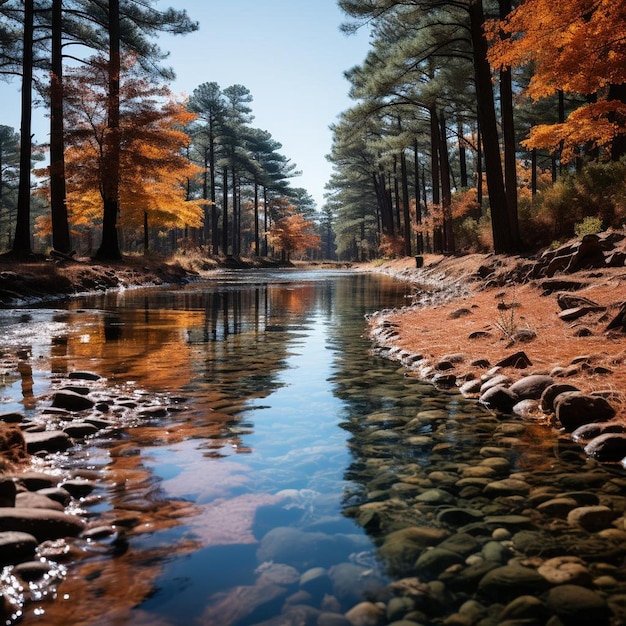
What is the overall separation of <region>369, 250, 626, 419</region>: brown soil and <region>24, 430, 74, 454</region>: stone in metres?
3.56

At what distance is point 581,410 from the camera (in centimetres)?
385

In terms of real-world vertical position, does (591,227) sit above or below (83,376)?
above

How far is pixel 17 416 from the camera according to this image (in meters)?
3.91

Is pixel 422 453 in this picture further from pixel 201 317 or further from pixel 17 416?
pixel 201 317

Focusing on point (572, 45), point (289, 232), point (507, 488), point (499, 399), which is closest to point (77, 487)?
point (507, 488)

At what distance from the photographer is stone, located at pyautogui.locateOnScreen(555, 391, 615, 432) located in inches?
150

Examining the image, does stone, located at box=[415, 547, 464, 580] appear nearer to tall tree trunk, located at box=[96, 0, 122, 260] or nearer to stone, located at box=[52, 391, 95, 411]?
stone, located at box=[52, 391, 95, 411]

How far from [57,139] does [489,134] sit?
1406 centimetres

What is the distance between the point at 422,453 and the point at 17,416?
281 cm

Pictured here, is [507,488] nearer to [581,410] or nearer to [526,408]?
[581,410]

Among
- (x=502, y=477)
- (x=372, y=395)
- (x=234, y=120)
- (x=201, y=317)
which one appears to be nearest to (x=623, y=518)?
(x=502, y=477)

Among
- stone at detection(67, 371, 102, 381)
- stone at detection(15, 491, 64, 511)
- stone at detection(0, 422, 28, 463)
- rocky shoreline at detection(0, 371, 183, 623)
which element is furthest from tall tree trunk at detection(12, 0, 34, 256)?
stone at detection(15, 491, 64, 511)

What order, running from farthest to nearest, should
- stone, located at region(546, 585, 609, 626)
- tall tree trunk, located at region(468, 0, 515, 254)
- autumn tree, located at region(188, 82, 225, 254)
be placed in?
autumn tree, located at region(188, 82, 225, 254)
tall tree trunk, located at region(468, 0, 515, 254)
stone, located at region(546, 585, 609, 626)

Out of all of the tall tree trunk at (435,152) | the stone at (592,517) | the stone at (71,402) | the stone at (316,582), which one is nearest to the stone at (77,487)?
the stone at (316,582)
